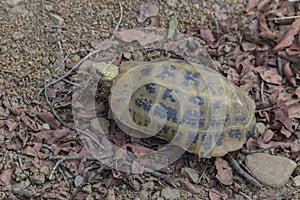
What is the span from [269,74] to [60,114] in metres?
1.35

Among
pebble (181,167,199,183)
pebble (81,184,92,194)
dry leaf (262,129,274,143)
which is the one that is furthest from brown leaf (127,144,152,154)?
dry leaf (262,129,274,143)

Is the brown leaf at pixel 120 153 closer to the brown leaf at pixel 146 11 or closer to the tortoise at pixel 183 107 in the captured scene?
the tortoise at pixel 183 107

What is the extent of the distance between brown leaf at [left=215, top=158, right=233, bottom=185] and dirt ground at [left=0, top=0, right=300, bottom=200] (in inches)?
1.5

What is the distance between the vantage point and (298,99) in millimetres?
3277

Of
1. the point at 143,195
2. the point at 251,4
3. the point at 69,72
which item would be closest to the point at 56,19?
the point at 69,72

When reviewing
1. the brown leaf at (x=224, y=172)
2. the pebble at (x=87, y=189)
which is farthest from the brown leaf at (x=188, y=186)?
the pebble at (x=87, y=189)

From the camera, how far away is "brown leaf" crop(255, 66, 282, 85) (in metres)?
3.35

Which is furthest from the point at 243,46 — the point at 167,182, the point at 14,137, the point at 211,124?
the point at 14,137

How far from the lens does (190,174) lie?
9.58ft

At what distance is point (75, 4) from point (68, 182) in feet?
3.85

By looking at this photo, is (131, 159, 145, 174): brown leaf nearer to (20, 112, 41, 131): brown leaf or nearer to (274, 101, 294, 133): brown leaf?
(20, 112, 41, 131): brown leaf

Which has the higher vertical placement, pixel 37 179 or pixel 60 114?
pixel 60 114

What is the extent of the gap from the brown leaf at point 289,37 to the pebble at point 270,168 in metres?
0.84

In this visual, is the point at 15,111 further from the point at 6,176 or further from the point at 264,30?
the point at 264,30
